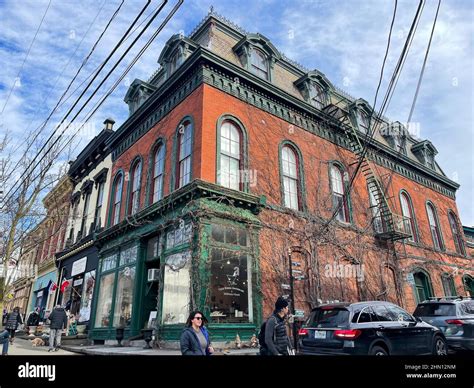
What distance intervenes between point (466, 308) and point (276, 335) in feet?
26.1

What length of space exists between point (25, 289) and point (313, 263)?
28667 mm

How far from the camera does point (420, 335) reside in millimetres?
8273

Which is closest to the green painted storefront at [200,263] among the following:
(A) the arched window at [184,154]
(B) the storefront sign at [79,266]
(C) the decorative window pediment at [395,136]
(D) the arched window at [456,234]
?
(A) the arched window at [184,154]

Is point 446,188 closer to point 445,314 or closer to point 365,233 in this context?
point 365,233

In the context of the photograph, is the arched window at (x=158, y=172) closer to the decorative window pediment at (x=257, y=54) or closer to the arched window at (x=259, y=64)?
the decorative window pediment at (x=257, y=54)

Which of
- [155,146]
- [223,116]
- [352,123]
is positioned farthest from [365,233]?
[155,146]

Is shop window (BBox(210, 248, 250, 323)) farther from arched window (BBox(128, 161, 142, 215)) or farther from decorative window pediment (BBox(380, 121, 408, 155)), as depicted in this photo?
decorative window pediment (BBox(380, 121, 408, 155))

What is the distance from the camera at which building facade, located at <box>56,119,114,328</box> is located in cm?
1947

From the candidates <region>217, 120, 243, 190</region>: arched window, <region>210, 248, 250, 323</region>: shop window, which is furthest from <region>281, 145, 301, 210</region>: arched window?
<region>210, 248, 250, 323</region>: shop window

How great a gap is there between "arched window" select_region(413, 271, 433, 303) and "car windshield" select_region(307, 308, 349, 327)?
15183 mm

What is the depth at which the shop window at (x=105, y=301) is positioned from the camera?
16.5 metres

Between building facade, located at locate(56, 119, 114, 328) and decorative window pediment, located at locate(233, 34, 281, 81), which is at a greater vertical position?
decorative window pediment, located at locate(233, 34, 281, 81)

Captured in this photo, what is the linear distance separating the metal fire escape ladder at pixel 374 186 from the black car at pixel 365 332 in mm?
10461

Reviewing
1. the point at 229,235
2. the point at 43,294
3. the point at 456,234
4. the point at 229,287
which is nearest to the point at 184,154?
the point at 229,235
